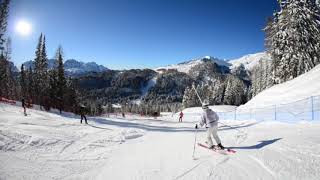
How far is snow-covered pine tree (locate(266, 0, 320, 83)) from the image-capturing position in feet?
135

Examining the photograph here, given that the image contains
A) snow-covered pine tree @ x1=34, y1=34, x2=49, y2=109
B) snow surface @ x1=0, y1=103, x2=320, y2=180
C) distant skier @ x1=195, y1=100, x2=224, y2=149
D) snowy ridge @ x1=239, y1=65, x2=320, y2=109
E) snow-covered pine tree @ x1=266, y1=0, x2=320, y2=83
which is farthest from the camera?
snow-covered pine tree @ x1=34, y1=34, x2=49, y2=109

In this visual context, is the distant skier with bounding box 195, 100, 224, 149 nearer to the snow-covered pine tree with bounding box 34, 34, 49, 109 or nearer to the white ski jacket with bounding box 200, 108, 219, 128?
the white ski jacket with bounding box 200, 108, 219, 128

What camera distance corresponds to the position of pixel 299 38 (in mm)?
41188

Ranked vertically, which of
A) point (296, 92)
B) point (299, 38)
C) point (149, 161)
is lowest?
point (149, 161)

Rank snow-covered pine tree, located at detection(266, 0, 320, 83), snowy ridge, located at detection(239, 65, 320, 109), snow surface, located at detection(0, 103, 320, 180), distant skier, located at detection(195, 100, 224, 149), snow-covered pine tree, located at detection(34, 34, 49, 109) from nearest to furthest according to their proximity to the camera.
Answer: snow surface, located at detection(0, 103, 320, 180) → distant skier, located at detection(195, 100, 224, 149) → snowy ridge, located at detection(239, 65, 320, 109) → snow-covered pine tree, located at detection(266, 0, 320, 83) → snow-covered pine tree, located at detection(34, 34, 49, 109)

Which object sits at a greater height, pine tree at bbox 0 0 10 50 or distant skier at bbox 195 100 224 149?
pine tree at bbox 0 0 10 50

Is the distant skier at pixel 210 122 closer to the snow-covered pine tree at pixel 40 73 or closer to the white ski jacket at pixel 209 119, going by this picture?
the white ski jacket at pixel 209 119

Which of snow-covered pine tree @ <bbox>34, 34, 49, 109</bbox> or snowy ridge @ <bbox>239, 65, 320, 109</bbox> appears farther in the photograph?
snow-covered pine tree @ <bbox>34, 34, 49, 109</bbox>

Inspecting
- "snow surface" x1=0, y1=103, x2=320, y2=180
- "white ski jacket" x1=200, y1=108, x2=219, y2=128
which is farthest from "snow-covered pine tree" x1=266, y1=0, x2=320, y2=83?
"white ski jacket" x1=200, y1=108, x2=219, y2=128

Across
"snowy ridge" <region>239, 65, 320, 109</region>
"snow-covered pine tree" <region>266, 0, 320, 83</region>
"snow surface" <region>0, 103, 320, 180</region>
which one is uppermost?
"snow-covered pine tree" <region>266, 0, 320, 83</region>

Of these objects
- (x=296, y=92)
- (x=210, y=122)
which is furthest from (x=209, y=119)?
(x=296, y=92)

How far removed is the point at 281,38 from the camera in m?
43.4

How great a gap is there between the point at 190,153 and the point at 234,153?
166 cm

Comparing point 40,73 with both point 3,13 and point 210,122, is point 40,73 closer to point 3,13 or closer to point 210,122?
point 3,13
